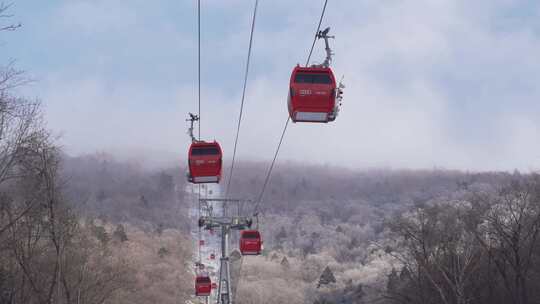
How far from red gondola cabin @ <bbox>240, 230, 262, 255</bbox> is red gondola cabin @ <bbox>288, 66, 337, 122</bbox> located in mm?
33211

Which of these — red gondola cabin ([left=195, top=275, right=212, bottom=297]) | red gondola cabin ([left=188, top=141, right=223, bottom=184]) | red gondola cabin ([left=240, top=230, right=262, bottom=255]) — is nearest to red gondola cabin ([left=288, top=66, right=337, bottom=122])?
red gondola cabin ([left=188, top=141, right=223, bottom=184])

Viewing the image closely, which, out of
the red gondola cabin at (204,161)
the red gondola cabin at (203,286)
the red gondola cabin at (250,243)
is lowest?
the red gondola cabin at (203,286)

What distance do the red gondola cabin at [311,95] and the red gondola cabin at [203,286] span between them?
44.1 m

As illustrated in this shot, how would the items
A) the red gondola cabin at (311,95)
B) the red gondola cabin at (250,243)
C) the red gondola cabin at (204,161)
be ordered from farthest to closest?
1. the red gondola cabin at (250,243)
2. the red gondola cabin at (204,161)
3. the red gondola cabin at (311,95)

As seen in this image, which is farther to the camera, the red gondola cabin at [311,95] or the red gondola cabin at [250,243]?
the red gondola cabin at [250,243]

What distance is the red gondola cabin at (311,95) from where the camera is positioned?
57.1 feet

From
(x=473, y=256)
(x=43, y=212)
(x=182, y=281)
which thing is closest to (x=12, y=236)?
(x=43, y=212)

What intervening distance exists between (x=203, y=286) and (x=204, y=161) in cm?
3117

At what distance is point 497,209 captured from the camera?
4100 centimetres

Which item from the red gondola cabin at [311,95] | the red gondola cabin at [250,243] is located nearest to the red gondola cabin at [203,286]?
the red gondola cabin at [250,243]

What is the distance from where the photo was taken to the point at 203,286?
59.2 meters

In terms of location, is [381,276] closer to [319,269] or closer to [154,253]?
[319,269]

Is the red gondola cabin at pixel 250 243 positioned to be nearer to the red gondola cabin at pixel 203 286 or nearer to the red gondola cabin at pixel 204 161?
the red gondola cabin at pixel 203 286

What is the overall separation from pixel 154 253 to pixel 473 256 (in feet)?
430
